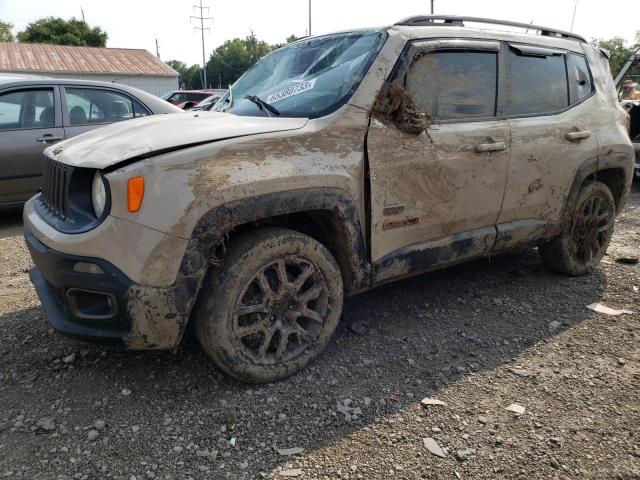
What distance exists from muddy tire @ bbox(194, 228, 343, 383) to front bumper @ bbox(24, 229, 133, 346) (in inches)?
14.9

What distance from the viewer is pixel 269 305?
263 cm

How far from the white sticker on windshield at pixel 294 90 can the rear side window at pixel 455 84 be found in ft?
1.89

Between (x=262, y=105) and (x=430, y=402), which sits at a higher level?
(x=262, y=105)

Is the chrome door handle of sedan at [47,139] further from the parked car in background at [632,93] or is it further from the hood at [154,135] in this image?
the parked car in background at [632,93]

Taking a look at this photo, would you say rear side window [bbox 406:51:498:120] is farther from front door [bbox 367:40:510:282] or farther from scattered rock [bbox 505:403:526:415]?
scattered rock [bbox 505:403:526:415]

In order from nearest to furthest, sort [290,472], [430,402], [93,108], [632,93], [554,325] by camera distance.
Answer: [290,472] < [430,402] < [554,325] < [93,108] < [632,93]

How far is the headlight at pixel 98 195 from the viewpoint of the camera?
2.30 metres

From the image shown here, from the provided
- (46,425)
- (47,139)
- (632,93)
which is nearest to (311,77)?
(46,425)

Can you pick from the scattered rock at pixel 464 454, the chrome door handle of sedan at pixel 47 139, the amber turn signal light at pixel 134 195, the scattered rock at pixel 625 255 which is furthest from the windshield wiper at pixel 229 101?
the scattered rock at pixel 625 255

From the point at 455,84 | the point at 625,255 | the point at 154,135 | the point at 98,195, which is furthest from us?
the point at 625,255

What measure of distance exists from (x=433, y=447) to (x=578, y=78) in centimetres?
320

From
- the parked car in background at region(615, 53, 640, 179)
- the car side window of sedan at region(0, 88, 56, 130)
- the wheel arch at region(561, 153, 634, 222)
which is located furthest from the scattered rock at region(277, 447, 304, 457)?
the parked car in background at region(615, 53, 640, 179)

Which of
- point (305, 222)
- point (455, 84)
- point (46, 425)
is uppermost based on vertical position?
point (455, 84)

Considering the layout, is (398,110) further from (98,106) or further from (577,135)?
(98,106)
